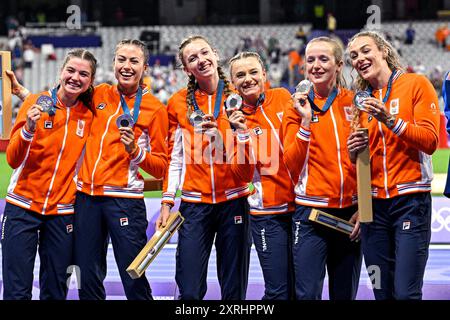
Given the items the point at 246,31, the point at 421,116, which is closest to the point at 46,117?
the point at 421,116

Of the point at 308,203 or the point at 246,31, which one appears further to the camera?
the point at 246,31

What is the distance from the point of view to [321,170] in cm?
435

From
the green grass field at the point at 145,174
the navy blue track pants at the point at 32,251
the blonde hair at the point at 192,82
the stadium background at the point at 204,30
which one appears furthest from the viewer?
the stadium background at the point at 204,30

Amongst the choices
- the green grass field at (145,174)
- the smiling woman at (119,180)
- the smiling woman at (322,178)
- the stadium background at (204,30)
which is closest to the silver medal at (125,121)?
the smiling woman at (119,180)

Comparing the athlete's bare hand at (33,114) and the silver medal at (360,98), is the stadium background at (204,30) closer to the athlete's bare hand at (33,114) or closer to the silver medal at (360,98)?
the athlete's bare hand at (33,114)

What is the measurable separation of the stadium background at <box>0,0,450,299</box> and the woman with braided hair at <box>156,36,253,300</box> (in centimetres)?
1406

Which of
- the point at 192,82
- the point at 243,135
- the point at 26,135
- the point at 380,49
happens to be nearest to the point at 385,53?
the point at 380,49

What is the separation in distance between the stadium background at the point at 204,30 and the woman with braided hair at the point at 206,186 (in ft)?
46.1

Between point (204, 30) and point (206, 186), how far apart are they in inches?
808

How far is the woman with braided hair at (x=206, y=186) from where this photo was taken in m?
4.56

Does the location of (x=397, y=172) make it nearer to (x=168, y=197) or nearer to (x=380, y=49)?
(x=380, y=49)

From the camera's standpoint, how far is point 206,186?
15.0 ft
